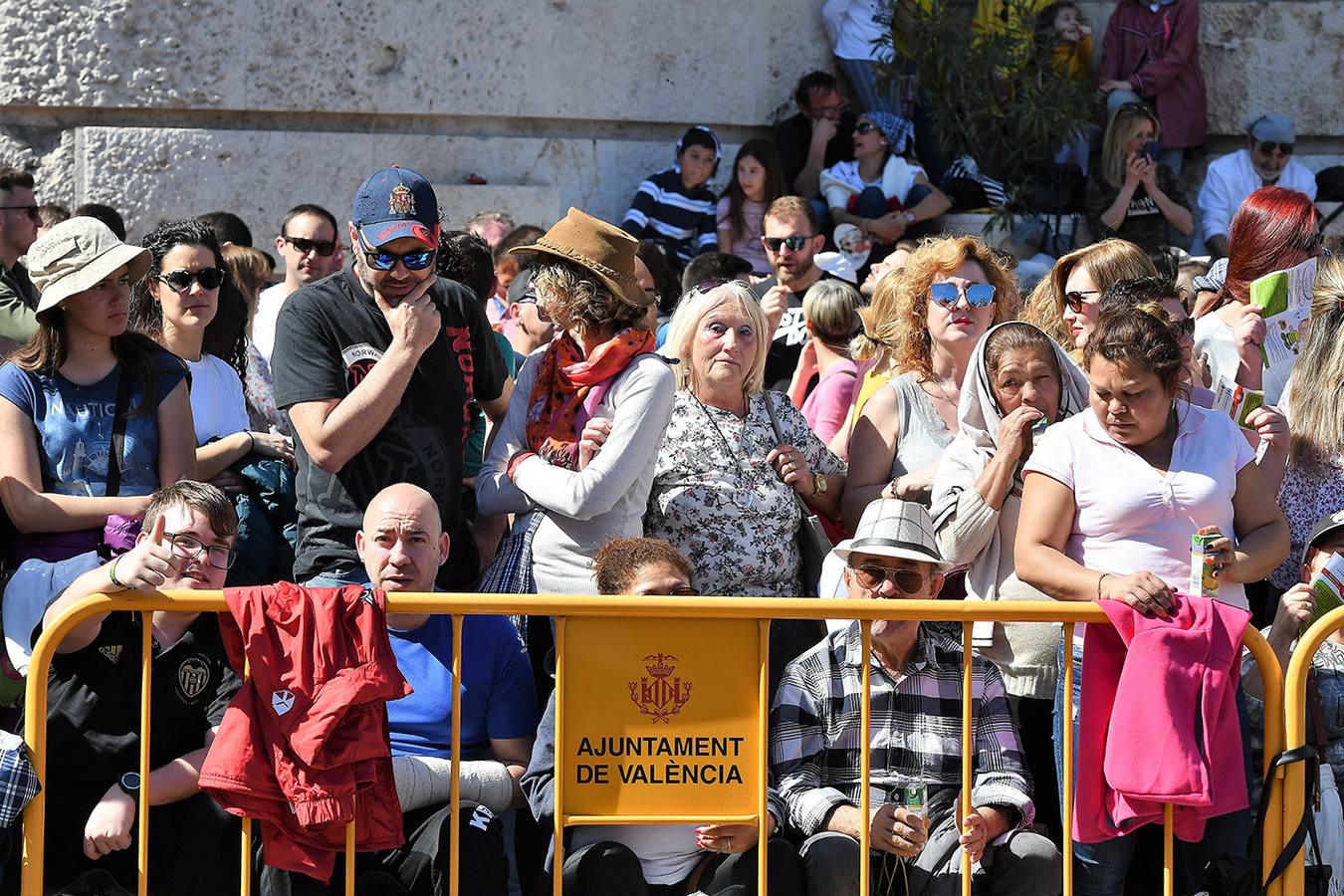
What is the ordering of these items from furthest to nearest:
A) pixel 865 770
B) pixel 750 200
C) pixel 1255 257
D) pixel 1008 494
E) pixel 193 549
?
pixel 750 200 < pixel 1255 257 < pixel 1008 494 < pixel 193 549 < pixel 865 770

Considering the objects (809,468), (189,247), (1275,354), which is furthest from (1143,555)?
(189,247)

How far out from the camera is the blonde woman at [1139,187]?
844 centimetres

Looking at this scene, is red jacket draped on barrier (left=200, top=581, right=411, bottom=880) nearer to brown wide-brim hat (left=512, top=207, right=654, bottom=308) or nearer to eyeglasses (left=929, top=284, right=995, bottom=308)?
brown wide-brim hat (left=512, top=207, right=654, bottom=308)

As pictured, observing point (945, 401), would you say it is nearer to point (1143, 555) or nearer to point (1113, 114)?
point (1143, 555)

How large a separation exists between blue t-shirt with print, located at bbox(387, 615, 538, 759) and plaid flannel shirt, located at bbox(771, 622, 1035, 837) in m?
0.61

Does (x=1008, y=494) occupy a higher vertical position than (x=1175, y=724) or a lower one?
higher

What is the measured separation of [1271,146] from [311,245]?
4.77 meters

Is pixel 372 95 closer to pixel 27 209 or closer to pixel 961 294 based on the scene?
pixel 27 209

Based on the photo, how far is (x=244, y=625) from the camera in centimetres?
366

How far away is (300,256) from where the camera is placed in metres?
6.21

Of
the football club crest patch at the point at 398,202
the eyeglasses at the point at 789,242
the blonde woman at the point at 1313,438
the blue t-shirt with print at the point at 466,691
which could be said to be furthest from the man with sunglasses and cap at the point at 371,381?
the eyeglasses at the point at 789,242

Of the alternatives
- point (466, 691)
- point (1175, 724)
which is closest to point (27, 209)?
point (466, 691)

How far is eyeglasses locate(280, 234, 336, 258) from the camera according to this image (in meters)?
6.21

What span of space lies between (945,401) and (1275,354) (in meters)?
1.01
